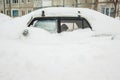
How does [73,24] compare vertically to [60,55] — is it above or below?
above

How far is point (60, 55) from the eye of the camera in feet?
10.9

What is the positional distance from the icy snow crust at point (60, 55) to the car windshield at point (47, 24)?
350 mm

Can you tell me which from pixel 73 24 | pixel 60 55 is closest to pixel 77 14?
pixel 73 24

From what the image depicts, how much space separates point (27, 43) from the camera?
11.9 ft

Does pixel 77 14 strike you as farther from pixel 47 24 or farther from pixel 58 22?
pixel 47 24

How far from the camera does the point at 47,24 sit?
4.32m

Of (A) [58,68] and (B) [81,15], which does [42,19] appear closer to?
(B) [81,15]

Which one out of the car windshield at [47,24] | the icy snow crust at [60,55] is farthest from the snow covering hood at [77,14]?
the car windshield at [47,24]

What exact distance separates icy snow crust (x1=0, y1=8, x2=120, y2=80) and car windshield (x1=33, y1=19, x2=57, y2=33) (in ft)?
1.15

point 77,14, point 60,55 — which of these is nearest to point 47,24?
point 77,14

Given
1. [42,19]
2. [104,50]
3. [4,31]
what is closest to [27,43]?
[4,31]

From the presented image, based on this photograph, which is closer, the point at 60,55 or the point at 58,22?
the point at 60,55

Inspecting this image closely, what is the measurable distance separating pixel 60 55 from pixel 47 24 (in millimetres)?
1131

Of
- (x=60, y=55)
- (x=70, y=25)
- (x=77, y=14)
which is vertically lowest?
(x=60, y=55)
